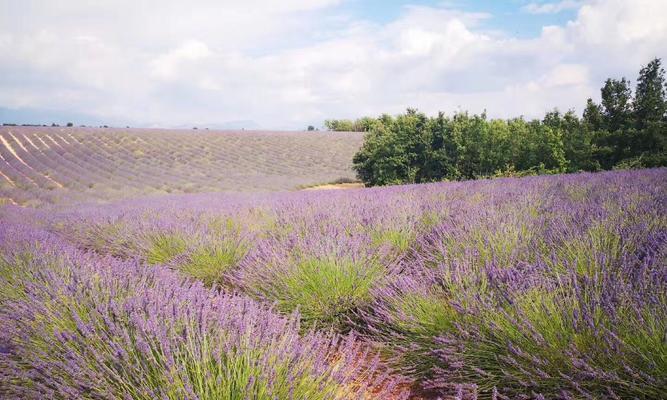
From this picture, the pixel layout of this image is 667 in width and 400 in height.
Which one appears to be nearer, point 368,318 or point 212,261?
point 368,318

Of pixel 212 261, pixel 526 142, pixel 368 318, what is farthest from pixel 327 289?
pixel 526 142

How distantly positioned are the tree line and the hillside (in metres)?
4.37

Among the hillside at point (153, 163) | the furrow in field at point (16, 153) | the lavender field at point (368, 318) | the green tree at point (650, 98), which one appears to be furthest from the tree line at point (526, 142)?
the furrow in field at point (16, 153)

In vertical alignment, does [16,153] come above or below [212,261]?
above

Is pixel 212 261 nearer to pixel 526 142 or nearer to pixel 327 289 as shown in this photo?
pixel 327 289

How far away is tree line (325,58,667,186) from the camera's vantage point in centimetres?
1429

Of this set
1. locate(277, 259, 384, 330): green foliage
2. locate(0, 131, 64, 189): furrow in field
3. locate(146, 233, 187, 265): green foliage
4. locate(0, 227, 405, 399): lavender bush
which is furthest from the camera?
→ locate(0, 131, 64, 189): furrow in field

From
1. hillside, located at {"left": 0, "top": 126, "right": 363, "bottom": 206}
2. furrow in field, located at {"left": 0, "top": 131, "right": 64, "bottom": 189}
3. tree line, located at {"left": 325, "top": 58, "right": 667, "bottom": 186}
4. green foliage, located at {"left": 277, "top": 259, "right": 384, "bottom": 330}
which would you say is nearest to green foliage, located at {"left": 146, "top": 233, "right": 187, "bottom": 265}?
green foliage, located at {"left": 277, "top": 259, "right": 384, "bottom": 330}

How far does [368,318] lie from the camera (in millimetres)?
2434

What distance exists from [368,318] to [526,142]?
15.4m

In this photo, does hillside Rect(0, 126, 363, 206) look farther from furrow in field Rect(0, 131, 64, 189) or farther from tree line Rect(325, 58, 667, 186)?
tree line Rect(325, 58, 667, 186)

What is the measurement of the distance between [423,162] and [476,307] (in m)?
15.7

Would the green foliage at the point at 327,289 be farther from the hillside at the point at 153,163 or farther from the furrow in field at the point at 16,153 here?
the furrow in field at the point at 16,153

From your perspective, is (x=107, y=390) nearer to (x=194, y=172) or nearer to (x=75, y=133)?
(x=194, y=172)
